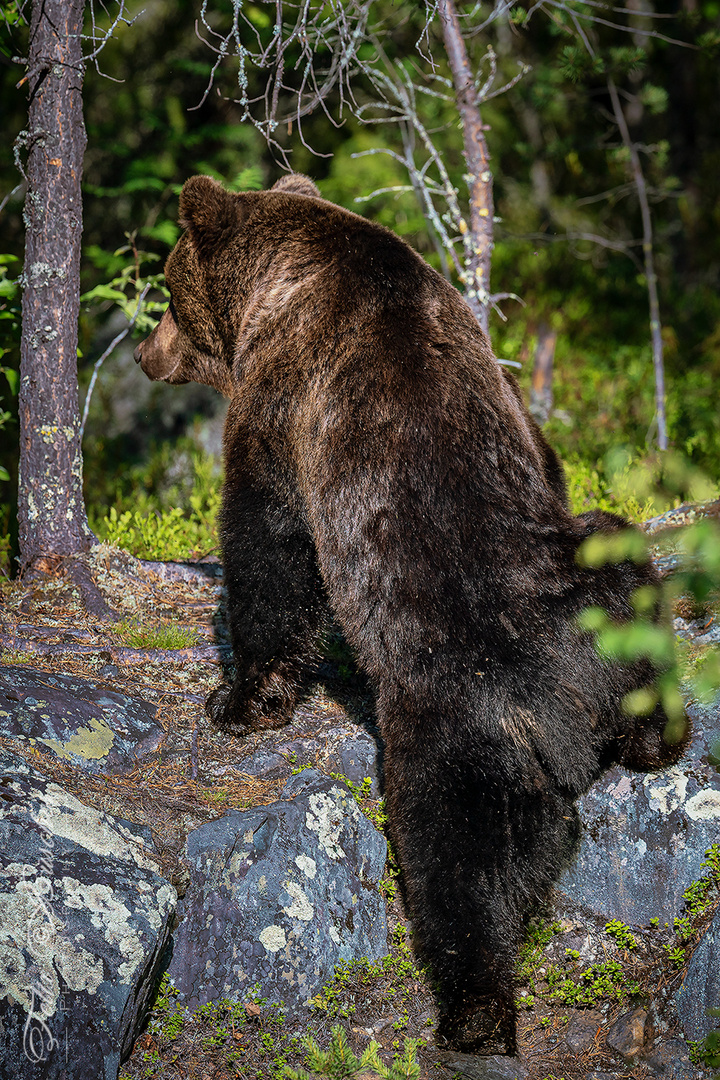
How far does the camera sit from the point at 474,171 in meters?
5.66

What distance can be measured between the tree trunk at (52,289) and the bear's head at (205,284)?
0.49m

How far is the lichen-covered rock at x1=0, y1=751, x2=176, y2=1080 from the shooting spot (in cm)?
245

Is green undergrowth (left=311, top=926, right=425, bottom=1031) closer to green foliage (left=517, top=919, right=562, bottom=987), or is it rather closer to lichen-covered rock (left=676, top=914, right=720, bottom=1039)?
green foliage (left=517, top=919, right=562, bottom=987)

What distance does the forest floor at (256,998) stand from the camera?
2846 mm

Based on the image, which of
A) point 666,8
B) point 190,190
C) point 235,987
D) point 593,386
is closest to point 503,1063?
point 235,987

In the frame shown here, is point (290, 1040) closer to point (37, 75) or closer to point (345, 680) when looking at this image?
point (345, 680)

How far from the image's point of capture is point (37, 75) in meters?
4.64

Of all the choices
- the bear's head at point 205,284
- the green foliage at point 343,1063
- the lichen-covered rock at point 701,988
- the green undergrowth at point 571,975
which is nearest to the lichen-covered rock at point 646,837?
the green undergrowth at point 571,975

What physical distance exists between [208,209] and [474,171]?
2140 millimetres

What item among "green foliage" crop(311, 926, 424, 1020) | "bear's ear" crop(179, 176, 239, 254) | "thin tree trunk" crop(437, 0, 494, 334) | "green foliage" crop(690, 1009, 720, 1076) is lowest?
"green foliage" crop(311, 926, 424, 1020)

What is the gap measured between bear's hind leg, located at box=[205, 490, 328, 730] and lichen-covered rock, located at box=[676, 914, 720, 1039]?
1.88m

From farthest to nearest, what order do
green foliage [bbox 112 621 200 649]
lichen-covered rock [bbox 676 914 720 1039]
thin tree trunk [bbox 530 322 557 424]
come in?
thin tree trunk [bbox 530 322 557 424], green foliage [bbox 112 621 200 649], lichen-covered rock [bbox 676 914 720 1039]

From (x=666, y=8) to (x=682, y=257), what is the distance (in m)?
4.32

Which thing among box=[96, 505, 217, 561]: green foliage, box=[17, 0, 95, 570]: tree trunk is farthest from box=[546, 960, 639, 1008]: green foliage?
box=[96, 505, 217, 561]: green foliage
